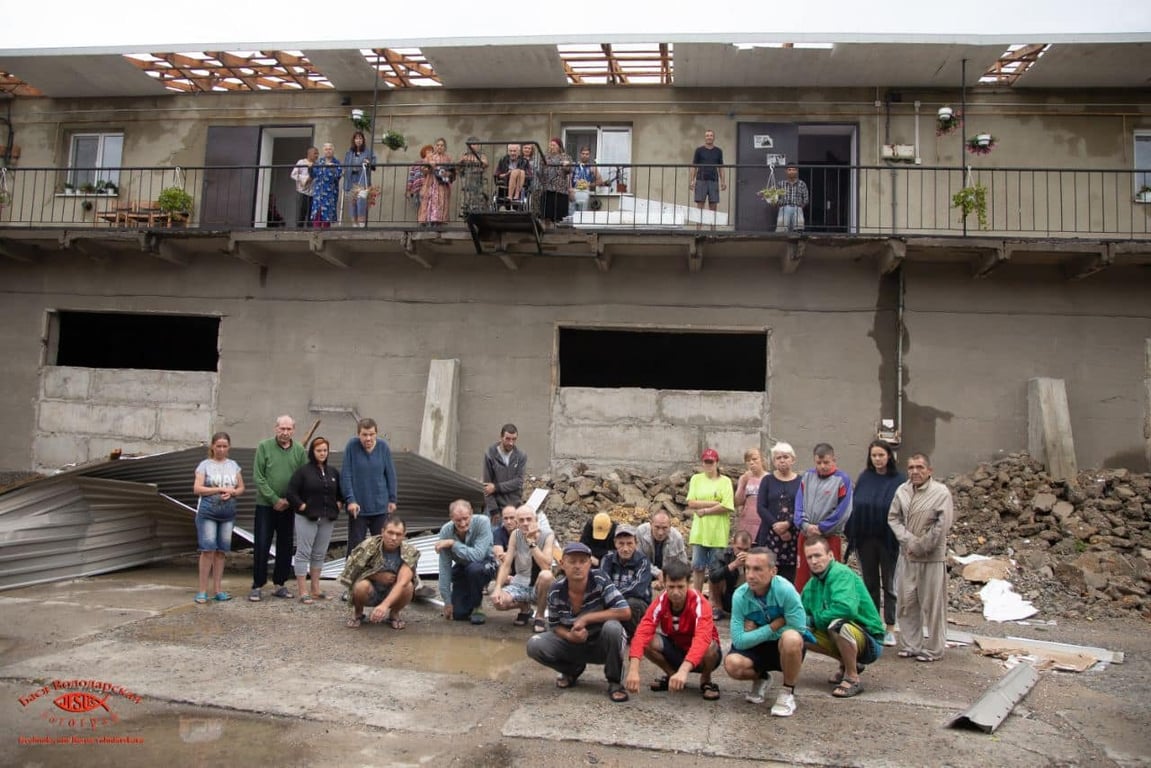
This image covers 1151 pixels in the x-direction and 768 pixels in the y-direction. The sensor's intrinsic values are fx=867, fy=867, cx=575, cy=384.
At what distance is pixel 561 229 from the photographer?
12.2 meters

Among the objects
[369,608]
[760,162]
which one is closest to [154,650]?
[369,608]

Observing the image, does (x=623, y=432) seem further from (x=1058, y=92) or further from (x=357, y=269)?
(x=1058, y=92)

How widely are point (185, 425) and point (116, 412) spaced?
1185 mm

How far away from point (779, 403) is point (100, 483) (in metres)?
8.50

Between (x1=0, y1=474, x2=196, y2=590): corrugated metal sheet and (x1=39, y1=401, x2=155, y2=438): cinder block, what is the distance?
4.46m

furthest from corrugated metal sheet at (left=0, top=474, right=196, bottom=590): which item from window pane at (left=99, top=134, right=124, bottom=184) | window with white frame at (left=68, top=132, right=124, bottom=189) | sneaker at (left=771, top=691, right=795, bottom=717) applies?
window pane at (left=99, top=134, right=124, bottom=184)

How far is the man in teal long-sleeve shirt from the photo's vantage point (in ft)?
16.6

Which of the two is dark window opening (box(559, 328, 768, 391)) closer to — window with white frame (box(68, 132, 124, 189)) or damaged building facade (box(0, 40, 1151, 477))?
damaged building facade (box(0, 40, 1151, 477))

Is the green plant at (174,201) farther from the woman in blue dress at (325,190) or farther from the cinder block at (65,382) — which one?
the cinder block at (65,382)

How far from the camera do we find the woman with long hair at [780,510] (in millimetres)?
7246

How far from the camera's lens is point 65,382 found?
13.8 metres

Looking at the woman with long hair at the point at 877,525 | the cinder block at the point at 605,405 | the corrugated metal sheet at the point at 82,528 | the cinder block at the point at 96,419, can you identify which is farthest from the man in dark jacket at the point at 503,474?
the cinder block at the point at 96,419

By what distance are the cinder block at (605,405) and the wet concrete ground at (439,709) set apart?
228 inches

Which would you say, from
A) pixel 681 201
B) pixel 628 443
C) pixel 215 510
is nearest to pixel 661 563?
pixel 215 510
